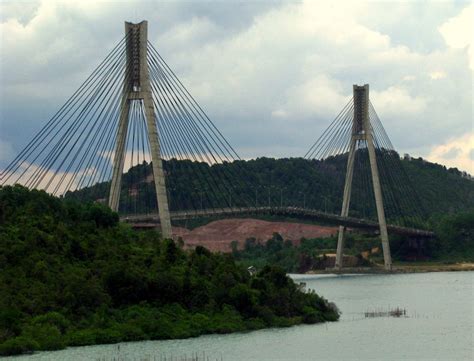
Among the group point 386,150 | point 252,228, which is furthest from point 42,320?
point 252,228

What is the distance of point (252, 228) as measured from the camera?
134500 mm

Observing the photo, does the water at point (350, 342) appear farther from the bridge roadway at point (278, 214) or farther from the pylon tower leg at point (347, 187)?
the pylon tower leg at point (347, 187)

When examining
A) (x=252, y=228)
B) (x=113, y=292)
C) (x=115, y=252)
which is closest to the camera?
(x=113, y=292)

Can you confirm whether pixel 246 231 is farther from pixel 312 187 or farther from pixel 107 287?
pixel 107 287

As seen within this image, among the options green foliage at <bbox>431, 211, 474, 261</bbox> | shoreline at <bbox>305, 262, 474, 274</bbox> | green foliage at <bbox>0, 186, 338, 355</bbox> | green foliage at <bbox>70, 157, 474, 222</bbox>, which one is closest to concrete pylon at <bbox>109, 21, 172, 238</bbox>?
green foliage at <bbox>0, 186, 338, 355</bbox>

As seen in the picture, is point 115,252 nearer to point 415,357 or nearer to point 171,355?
point 171,355

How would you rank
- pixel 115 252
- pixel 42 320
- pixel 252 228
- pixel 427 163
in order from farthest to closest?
1. pixel 427 163
2. pixel 252 228
3. pixel 115 252
4. pixel 42 320

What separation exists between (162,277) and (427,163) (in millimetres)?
103396

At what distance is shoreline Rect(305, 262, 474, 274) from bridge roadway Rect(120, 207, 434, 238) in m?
3.45

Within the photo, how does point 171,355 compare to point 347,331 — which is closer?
point 171,355

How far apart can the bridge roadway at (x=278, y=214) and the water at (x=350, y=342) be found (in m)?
14.8

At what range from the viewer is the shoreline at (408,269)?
326ft

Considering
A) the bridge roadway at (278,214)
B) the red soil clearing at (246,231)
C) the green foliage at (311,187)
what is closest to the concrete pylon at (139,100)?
the bridge roadway at (278,214)

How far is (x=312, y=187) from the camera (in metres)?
124
